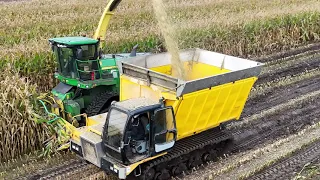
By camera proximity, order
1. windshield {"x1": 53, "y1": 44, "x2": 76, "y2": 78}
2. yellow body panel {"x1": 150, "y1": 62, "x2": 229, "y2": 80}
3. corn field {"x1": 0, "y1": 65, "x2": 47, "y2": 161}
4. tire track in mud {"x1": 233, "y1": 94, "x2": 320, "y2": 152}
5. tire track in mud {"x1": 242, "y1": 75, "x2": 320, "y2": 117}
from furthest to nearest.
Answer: tire track in mud {"x1": 242, "y1": 75, "x2": 320, "y2": 117} < tire track in mud {"x1": 233, "y1": 94, "x2": 320, "y2": 152} < yellow body panel {"x1": 150, "y1": 62, "x2": 229, "y2": 80} < windshield {"x1": 53, "y1": 44, "x2": 76, "y2": 78} < corn field {"x1": 0, "y1": 65, "x2": 47, "y2": 161}

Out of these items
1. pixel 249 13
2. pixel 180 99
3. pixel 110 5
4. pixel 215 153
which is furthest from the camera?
pixel 249 13

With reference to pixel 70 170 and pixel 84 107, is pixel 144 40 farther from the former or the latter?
pixel 70 170

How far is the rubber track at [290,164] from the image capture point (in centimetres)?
743

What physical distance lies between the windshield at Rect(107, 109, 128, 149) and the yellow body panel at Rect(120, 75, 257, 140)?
0.81 m

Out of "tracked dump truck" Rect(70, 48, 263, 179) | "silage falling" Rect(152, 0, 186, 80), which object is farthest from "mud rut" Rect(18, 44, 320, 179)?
"silage falling" Rect(152, 0, 186, 80)

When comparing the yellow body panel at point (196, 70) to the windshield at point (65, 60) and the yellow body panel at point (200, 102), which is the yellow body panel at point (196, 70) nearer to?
the yellow body panel at point (200, 102)

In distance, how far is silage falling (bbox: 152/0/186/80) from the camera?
8250 mm

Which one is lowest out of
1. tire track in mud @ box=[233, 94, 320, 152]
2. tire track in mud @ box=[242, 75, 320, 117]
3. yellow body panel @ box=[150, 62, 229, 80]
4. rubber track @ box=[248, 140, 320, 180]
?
→ rubber track @ box=[248, 140, 320, 180]

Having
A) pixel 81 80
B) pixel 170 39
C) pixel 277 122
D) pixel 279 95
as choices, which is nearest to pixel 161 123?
pixel 170 39

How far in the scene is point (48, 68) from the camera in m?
9.92

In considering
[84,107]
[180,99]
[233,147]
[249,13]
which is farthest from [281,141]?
[249,13]

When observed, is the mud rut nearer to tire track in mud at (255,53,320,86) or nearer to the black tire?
tire track in mud at (255,53,320,86)

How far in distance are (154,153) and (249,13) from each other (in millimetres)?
12045

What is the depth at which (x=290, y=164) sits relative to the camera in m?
7.82
